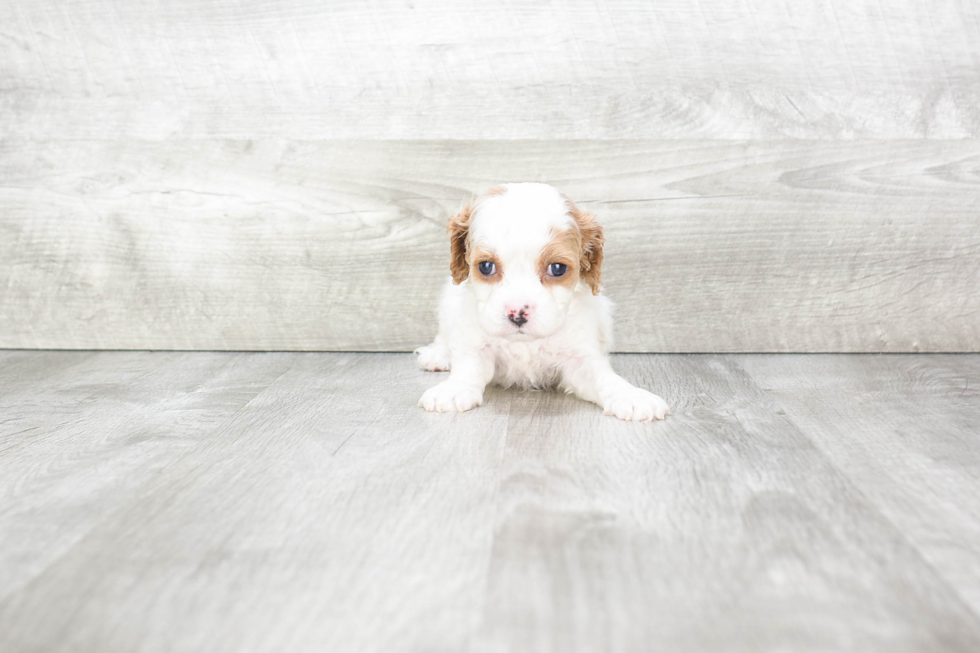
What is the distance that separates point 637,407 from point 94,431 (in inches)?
44.7

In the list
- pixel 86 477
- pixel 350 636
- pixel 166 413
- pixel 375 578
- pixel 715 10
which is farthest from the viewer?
pixel 715 10

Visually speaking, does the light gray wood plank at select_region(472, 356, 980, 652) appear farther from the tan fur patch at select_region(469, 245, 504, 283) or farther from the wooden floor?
the tan fur patch at select_region(469, 245, 504, 283)

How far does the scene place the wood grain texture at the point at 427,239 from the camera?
233 cm

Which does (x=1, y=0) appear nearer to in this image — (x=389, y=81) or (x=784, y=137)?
(x=389, y=81)

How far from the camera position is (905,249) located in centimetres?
236

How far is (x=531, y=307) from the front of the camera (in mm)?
1667

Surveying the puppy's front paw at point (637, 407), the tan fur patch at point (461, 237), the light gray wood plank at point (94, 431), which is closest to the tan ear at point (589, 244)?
the tan fur patch at point (461, 237)

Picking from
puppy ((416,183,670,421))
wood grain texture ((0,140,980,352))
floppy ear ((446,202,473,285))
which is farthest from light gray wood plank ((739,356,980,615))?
floppy ear ((446,202,473,285))

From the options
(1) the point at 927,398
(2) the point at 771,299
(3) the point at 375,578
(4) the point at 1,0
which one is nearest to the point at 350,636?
(3) the point at 375,578

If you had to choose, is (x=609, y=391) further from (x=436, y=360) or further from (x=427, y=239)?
(x=427, y=239)

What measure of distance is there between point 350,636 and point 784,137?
1993 mm

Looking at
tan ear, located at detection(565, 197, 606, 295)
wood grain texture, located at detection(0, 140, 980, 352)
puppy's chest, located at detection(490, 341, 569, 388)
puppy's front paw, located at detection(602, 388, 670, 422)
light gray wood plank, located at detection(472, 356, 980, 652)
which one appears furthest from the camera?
wood grain texture, located at detection(0, 140, 980, 352)

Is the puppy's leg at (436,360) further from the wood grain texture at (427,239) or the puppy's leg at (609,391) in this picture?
the puppy's leg at (609,391)

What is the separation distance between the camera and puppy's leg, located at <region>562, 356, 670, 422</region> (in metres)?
1.67
